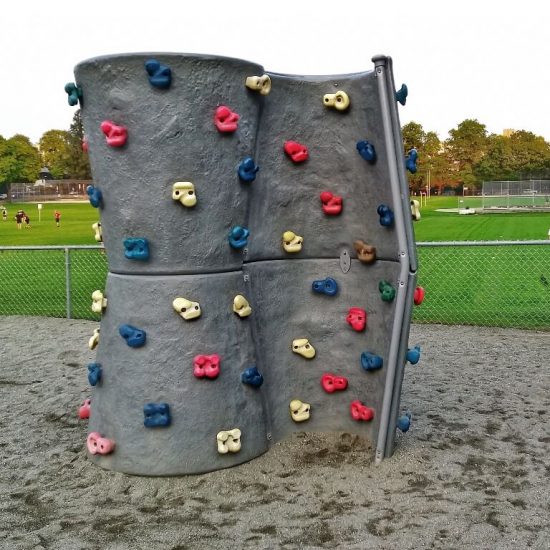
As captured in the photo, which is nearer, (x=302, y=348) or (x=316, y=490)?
(x=316, y=490)

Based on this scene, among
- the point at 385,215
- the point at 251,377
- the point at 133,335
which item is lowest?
the point at 251,377

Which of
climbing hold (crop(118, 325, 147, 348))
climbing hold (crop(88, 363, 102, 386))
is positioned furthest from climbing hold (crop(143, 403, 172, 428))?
climbing hold (crop(88, 363, 102, 386))

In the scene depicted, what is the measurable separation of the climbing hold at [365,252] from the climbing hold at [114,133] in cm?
190

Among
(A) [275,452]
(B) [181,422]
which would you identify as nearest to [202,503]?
(B) [181,422]

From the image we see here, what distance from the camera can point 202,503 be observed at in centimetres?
416

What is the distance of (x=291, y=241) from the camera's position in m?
5.09

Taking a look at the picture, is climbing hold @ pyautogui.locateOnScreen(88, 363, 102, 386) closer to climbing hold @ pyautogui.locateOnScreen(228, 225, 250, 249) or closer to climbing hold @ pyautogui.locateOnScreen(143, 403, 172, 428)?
climbing hold @ pyautogui.locateOnScreen(143, 403, 172, 428)

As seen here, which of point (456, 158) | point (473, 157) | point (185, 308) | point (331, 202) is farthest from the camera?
point (456, 158)

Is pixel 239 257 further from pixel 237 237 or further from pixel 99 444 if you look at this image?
pixel 99 444

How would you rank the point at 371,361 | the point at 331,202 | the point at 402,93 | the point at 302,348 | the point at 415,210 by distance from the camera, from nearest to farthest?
the point at 402,93 → the point at 415,210 → the point at 371,361 → the point at 331,202 → the point at 302,348

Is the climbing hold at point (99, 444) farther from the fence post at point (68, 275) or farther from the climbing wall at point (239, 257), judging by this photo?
the fence post at point (68, 275)

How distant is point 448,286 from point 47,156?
94.8 m

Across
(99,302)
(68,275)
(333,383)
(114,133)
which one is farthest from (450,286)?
(114,133)

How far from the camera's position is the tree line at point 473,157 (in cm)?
7119
